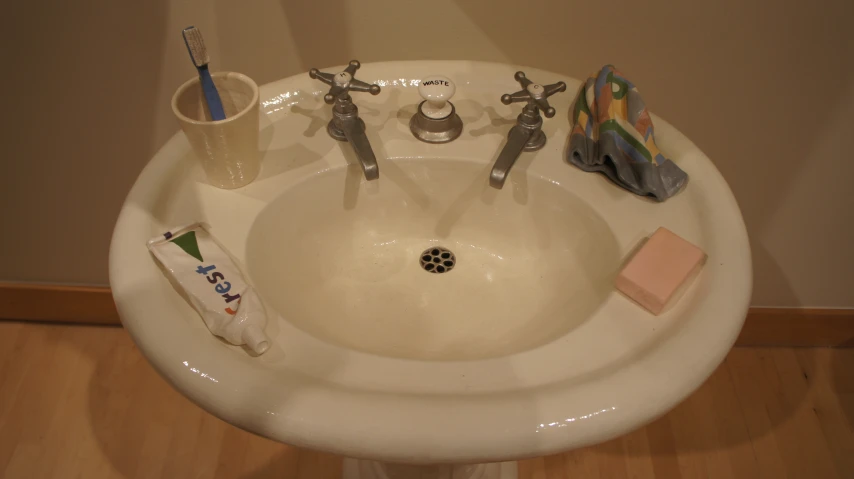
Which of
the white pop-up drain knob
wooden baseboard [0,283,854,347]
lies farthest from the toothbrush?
wooden baseboard [0,283,854,347]

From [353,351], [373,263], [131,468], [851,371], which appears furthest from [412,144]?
[851,371]

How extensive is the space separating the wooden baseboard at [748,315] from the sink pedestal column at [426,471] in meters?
0.71

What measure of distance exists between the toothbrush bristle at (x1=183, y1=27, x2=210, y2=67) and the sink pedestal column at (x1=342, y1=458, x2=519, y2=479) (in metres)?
0.64

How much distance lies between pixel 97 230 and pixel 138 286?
2.64ft

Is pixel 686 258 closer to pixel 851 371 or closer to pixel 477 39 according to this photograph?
pixel 477 39

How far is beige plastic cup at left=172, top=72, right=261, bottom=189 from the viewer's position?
1.98 ft

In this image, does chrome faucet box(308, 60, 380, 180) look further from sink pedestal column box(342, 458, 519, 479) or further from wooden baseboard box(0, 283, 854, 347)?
wooden baseboard box(0, 283, 854, 347)

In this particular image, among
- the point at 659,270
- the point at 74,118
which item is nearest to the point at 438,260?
the point at 659,270

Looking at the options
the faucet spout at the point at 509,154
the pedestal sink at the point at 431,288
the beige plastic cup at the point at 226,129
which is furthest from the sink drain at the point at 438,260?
the beige plastic cup at the point at 226,129

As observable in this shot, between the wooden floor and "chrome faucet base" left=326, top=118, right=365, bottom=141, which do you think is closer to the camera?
"chrome faucet base" left=326, top=118, right=365, bottom=141

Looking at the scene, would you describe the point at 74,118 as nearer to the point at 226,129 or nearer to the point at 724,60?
the point at 226,129

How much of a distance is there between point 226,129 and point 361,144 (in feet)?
0.49

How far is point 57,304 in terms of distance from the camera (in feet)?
4.62

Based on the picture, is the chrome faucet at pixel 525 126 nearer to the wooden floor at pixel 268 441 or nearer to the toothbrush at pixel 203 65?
the toothbrush at pixel 203 65
